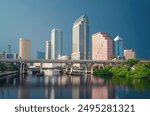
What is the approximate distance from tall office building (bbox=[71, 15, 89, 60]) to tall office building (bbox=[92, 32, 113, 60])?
1091 centimetres

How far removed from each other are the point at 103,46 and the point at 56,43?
3321cm

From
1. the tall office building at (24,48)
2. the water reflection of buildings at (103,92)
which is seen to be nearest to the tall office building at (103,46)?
the tall office building at (24,48)

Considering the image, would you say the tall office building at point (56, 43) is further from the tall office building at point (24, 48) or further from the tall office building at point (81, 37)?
the tall office building at point (24, 48)

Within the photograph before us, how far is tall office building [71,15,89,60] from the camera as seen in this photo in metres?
62.1

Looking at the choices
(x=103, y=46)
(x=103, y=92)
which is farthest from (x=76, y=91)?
(x=103, y=46)

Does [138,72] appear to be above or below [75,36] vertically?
below

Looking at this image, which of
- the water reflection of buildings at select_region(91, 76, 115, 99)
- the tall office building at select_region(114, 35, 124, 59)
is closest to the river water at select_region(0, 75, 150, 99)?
the water reflection of buildings at select_region(91, 76, 115, 99)

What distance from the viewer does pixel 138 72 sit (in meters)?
20.6


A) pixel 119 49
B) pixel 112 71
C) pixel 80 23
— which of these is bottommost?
pixel 112 71

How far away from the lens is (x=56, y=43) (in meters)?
79.1

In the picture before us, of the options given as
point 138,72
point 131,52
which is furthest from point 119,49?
point 138,72

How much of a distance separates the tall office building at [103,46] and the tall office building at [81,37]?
35.8ft

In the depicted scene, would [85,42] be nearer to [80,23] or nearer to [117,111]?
[80,23]

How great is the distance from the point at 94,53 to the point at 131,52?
9954mm
